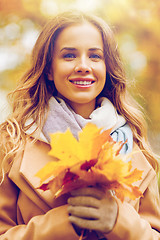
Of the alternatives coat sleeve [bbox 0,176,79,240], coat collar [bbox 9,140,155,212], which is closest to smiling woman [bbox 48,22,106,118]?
coat collar [bbox 9,140,155,212]

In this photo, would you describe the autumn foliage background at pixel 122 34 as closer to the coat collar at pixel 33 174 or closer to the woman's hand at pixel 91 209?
the coat collar at pixel 33 174

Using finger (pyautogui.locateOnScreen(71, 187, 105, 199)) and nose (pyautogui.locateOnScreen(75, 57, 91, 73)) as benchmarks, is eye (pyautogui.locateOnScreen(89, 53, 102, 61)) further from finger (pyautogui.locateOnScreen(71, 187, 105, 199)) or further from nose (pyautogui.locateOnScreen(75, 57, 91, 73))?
finger (pyautogui.locateOnScreen(71, 187, 105, 199))

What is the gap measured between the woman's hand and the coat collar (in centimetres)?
26

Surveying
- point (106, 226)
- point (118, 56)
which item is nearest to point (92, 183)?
point (106, 226)

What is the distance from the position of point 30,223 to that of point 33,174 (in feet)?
0.72

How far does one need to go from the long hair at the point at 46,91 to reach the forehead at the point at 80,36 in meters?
0.03

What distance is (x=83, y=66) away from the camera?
1.58 m

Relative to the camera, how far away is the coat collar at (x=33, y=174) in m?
1.48

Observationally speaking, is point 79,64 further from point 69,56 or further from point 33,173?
point 33,173

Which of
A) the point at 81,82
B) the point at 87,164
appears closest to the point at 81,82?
the point at 81,82

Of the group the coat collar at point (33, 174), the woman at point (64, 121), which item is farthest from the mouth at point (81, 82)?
the coat collar at point (33, 174)

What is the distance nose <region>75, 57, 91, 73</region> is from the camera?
1.59 metres

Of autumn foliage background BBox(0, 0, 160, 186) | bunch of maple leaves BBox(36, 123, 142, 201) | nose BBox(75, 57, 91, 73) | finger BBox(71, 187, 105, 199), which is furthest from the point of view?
autumn foliage background BBox(0, 0, 160, 186)

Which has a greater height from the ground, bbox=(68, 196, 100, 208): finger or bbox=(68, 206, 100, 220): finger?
bbox=(68, 196, 100, 208): finger
